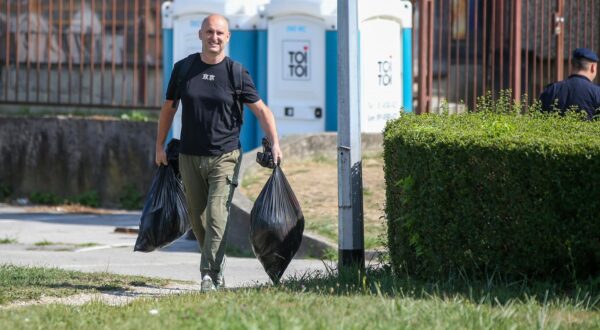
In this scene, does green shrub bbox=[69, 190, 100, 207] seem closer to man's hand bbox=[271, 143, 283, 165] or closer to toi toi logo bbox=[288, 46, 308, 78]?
toi toi logo bbox=[288, 46, 308, 78]

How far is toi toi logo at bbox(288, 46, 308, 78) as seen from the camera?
13.6 metres

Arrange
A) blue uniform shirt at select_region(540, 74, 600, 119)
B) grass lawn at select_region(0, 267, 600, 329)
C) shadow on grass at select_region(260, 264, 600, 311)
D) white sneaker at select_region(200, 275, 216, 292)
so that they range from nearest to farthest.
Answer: grass lawn at select_region(0, 267, 600, 329) → shadow on grass at select_region(260, 264, 600, 311) → white sneaker at select_region(200, 275, 216, 292) → blue uniform shirt at select_region(540, 74, 600, 119)

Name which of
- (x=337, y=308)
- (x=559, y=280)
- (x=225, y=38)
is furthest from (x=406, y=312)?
(x=225, y=38)

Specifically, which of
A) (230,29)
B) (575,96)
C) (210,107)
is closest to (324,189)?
(230,29)

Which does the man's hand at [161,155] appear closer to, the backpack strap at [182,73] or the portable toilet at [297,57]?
the backpack strap at [182,73]

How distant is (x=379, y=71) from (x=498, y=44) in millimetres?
2252

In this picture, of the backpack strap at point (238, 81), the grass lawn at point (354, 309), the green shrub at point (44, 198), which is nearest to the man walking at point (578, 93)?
the backpack strap at point (238, 81)

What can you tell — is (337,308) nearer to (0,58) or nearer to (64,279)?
(64,279)

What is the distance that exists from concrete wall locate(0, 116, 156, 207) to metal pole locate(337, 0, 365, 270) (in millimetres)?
8786

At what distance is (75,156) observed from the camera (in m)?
16.7

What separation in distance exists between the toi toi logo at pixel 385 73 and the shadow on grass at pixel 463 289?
6.42m

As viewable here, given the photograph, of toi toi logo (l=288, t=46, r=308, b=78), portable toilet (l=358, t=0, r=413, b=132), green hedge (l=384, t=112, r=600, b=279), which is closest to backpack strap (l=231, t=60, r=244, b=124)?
green hedge (l=384, t=112, r=600, b=279)

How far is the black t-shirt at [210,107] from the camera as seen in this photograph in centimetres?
768

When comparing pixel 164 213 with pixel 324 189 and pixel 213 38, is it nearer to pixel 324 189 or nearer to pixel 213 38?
pixel 213 38
